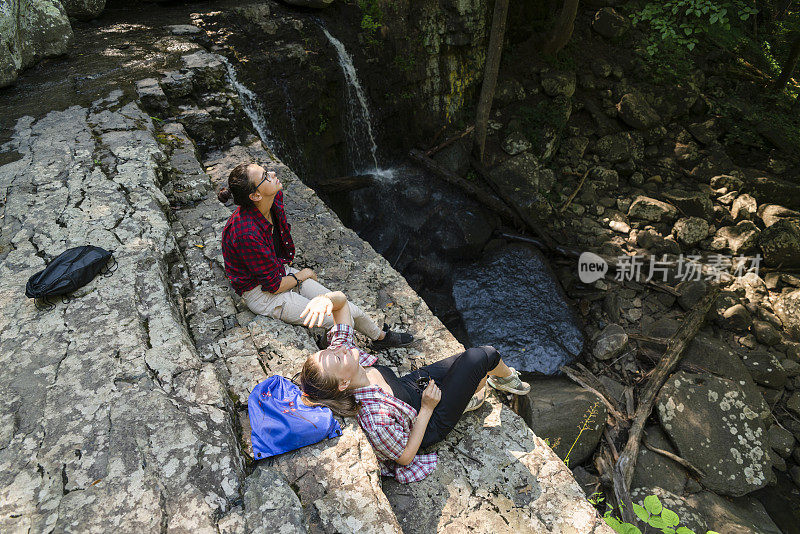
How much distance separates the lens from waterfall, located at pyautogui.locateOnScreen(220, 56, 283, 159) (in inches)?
231

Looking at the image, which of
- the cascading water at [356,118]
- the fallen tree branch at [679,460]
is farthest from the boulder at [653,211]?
the cascading water at [356,118]

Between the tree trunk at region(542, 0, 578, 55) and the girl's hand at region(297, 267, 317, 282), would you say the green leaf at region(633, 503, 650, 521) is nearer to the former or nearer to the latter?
the girl's hand at region(297, 267, 317, 282)

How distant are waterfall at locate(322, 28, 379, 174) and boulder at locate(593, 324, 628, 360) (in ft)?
14.8

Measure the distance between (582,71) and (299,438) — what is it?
9719 millimetres

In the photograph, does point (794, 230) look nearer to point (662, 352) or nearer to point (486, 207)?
point (662, 352)

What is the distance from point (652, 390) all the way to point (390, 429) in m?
4.43

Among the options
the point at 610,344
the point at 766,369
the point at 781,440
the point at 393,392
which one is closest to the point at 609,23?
the point at 610,344

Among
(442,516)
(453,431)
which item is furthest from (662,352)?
(442,516)

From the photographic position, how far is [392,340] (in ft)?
10.7

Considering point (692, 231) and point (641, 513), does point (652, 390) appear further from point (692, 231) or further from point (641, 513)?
point (692, 231)

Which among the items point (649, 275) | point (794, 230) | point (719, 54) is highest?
point (719, 54)

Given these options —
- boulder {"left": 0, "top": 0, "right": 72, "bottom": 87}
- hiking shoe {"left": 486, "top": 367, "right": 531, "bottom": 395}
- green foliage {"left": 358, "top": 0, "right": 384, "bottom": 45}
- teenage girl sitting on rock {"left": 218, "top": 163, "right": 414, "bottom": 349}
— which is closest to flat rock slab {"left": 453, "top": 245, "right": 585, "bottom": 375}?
hiking shoe {"left": 486, "top": 367, "right": 531, "bottom": 395}

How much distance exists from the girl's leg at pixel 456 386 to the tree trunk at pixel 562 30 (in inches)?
322

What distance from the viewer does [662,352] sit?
20.2 ft
